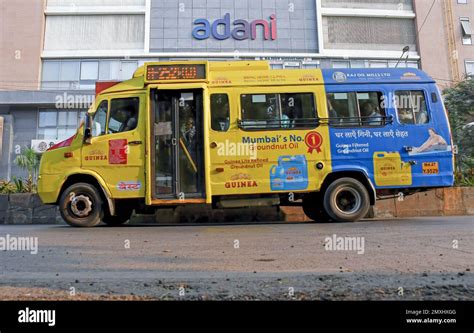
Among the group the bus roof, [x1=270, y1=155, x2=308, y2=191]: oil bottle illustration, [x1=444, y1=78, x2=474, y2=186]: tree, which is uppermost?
[x1=444, y1=78, x2=474, y2=186]: tree

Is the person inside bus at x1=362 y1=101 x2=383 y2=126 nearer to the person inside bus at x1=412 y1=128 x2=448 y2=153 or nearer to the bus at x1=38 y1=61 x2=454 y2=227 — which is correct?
the bus at x1=38 y1=61 x2=454 y2=227

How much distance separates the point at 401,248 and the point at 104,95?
7.13 m

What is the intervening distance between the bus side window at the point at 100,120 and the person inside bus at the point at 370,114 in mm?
5793

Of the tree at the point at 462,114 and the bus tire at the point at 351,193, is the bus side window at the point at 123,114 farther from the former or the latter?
the tree at the point at 462,114

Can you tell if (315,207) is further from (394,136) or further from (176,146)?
(176,146)

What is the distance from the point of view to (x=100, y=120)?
920 centimetres

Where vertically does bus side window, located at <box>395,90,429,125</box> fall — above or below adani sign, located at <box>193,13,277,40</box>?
below

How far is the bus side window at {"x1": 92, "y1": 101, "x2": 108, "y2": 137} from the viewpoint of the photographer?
9125 millimetres

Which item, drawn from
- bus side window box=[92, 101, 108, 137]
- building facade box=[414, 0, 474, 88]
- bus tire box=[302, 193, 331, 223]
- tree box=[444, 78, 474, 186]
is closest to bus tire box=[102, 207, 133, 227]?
bus side window box=[92, 101, 108, 137]

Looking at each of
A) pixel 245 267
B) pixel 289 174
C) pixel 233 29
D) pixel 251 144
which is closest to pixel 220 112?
pixel 251 144

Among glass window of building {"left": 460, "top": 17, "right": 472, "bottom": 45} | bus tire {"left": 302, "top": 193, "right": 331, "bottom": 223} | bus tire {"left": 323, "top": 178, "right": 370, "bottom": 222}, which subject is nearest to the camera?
bus tire {"left": 323, "top": 178, "right": 370, "bottom": 222}

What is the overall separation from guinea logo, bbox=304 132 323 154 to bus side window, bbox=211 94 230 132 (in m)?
1.77
